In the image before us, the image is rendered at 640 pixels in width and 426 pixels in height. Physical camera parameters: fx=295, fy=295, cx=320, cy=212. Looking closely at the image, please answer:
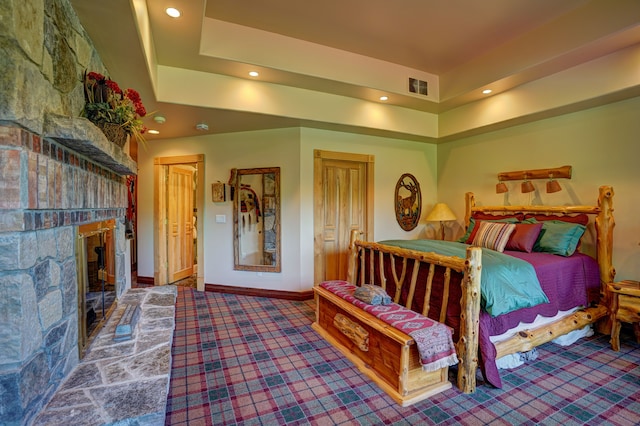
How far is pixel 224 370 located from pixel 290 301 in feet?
5.94

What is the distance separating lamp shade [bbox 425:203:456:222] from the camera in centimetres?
475

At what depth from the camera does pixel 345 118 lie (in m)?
4.14

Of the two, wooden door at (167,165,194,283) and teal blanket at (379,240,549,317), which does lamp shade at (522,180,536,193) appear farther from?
wooden door at (167,165,194,283)

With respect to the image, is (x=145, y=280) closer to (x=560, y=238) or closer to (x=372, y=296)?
(x=372, y=296)

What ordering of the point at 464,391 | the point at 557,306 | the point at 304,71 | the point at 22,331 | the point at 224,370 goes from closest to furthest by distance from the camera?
1. the point at 22,331
2. the point at 464,391
3. the point at 224,370
4. the point at 557,306
5. the point at 304,71

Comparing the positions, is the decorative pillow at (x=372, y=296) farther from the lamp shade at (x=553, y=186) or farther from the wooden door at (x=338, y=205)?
the lamp shade at (x=553, y=186)

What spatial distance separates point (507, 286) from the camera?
2.30 m

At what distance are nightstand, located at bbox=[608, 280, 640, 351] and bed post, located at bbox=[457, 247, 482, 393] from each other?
1.68 m

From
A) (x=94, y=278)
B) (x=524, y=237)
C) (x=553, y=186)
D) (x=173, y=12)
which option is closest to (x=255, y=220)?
(x=94, y=278)

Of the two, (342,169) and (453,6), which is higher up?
(453,6)

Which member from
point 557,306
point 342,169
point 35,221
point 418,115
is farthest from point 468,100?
point 35,221

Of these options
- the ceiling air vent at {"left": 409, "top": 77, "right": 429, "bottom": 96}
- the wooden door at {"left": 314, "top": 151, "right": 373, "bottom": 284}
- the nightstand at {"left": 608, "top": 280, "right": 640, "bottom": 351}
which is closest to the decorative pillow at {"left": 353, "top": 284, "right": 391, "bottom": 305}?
the wooden door at {"left": 314, "top": 151, "right": 373, "bottom": 284}

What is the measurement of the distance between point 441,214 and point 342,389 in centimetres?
341

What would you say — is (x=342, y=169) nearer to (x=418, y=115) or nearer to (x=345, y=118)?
(x=345, y=118)
